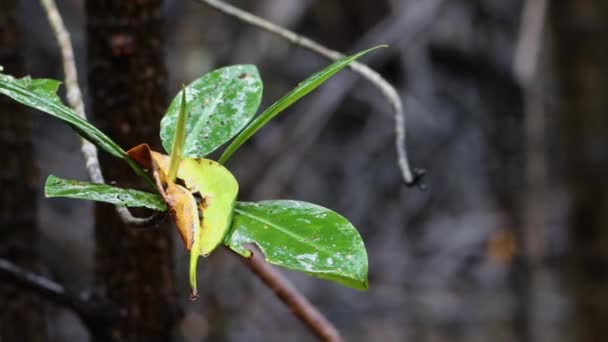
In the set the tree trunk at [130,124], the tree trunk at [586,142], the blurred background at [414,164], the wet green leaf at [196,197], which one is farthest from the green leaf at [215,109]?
the tree trunk at [586,142]

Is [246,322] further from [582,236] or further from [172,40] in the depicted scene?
[582,236]

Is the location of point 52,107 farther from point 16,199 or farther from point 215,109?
point 16,199

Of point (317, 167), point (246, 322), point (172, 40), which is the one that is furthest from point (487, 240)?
point (172, 40)

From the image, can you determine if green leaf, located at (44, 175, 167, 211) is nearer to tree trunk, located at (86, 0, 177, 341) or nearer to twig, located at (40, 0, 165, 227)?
twig, located at (40, 0, 165, 227)

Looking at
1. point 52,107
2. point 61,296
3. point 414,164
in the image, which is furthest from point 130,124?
point 414,164

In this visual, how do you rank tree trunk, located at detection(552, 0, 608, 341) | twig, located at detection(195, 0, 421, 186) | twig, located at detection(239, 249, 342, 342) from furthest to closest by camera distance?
tree trunk, located at detection(552, 0, 608, 341)
twig, located at detection(239, 249, 342, 342)
twig, located at detection(195, 0, 421, 186)

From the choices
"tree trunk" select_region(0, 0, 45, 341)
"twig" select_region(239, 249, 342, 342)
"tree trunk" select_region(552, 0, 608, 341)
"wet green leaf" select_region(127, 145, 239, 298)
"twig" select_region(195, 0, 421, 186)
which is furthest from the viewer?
"tree trunk" select_region(552, 0, 608, 341)

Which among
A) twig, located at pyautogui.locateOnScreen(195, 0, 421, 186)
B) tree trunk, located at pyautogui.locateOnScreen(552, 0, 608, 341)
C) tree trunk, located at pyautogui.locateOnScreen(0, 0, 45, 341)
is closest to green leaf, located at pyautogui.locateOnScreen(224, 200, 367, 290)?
twig, located at pyautogui.locateOnScreen(195, 0, 421, 186)
